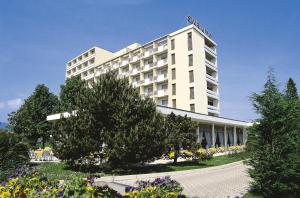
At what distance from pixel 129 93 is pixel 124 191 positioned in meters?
11.4

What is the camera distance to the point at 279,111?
10.3 metres

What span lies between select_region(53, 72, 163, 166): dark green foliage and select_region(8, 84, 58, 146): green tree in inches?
725

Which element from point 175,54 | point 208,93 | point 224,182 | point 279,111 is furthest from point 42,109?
point 279,111

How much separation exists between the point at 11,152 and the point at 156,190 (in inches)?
427

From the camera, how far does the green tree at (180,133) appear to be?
64.2 feet

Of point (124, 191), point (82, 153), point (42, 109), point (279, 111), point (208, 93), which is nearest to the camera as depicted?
point (124, 191)

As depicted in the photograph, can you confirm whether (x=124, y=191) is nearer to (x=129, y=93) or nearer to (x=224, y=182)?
(x=224, y=182)

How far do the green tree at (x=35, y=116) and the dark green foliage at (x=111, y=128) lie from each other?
725 inches

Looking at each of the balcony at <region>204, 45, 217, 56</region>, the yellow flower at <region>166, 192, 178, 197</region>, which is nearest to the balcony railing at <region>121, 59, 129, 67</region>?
the balcony at <region>204, 45, 217, 56</region>

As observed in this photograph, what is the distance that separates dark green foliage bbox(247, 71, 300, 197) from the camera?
9.51m

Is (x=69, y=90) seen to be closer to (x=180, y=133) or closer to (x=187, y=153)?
(x=180, y=133)

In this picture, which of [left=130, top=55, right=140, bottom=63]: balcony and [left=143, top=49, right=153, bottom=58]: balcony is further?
[left=130, top=55, right=140, bottom=63]: balcony

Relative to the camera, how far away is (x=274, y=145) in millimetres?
10109

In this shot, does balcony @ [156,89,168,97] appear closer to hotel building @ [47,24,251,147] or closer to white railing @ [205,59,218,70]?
hotel building @ [47,24,251,147]
